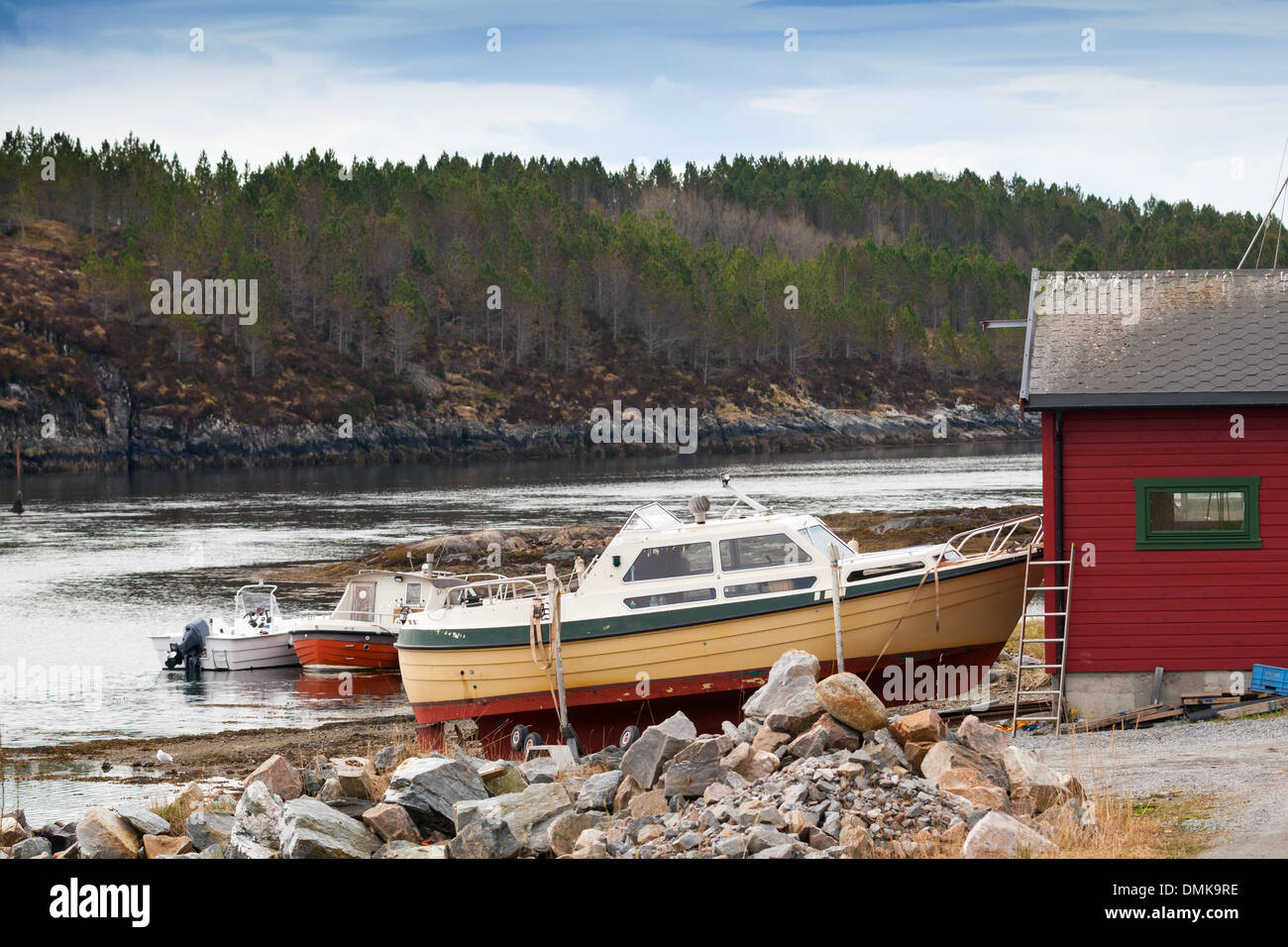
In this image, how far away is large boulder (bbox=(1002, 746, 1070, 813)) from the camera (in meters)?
11.3

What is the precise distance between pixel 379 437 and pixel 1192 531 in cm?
11151

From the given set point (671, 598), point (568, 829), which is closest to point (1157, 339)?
point (671, 598)

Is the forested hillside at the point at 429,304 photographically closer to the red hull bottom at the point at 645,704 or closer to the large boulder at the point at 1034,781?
the red hull bottom at the point at 645,704

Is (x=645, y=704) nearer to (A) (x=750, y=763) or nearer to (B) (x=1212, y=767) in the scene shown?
(A) (x=750, y=763)

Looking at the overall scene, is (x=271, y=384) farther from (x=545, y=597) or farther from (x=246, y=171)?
(x=545, y=597)

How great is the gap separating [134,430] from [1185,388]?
10910cm

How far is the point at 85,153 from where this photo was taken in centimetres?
15300

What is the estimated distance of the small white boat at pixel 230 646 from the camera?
32.3 m

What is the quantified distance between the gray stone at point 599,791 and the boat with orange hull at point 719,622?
6.01 m

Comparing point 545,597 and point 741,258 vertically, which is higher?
point 741,258

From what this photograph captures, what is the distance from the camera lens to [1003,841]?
1019 centimetres

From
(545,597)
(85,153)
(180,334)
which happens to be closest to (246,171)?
(85,153)

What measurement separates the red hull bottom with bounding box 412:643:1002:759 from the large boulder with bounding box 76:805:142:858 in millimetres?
7313

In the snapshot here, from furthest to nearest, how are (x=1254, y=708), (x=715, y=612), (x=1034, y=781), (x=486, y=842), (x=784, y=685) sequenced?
1. (x=715, y=612)
2. (x=1254, y=708)
3. (x=784, y=685)
4. (x=486, y=842)
5. (x=1034, y=781)
